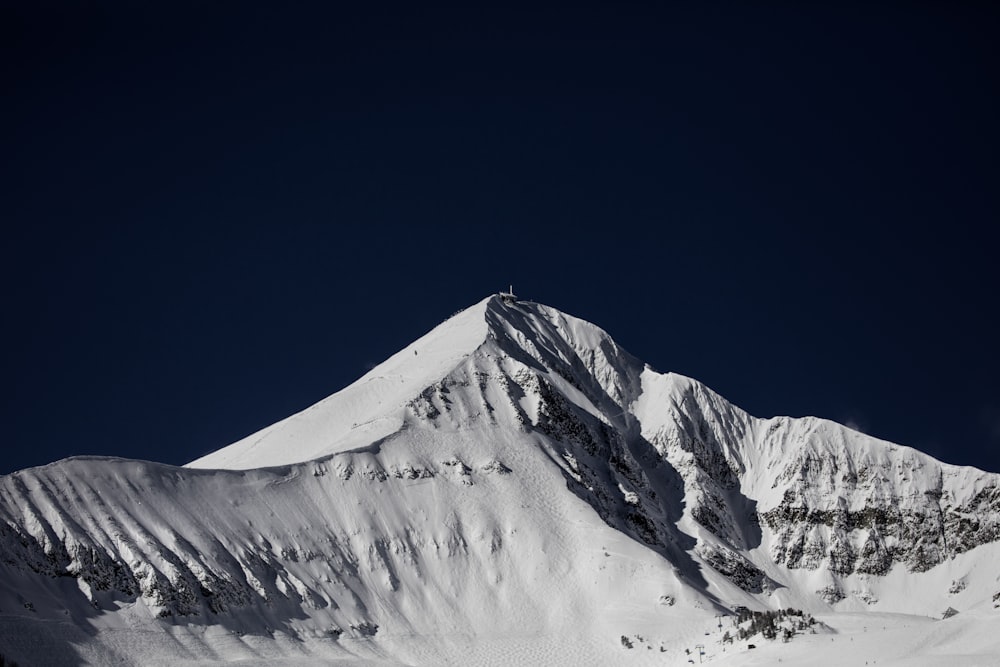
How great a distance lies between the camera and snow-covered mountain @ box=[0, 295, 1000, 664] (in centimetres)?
10119

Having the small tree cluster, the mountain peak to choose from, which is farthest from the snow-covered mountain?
the small tree cluster

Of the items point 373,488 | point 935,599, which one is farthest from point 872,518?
point 373,488

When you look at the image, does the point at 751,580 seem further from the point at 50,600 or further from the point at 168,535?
the point at 50,600

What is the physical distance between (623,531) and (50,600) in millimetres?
67048

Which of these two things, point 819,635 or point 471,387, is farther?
point 471,387

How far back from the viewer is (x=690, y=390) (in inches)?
7559

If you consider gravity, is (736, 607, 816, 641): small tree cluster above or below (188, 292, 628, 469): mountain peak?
below

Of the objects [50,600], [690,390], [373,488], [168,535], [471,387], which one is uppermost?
[690,390]

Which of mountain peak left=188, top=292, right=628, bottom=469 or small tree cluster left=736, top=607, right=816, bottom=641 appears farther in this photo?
mountain peak left=188, top=292, right=628, bottom=469

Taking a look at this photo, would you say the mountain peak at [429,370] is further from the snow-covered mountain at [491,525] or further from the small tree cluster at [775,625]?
the small tree cluster at [775,625]

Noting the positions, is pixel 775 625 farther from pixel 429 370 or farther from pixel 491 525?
pixel 429 370

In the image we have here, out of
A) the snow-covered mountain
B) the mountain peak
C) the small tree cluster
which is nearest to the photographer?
the small tree cluster

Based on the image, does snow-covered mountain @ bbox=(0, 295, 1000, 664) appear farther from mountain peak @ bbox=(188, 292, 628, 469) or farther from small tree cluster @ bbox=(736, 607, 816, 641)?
small tree cluster @ bbox=(736, 607, 816, 641)

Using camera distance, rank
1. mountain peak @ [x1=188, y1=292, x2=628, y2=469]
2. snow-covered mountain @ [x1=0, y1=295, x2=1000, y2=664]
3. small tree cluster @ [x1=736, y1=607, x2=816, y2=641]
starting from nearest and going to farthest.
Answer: small tree cluster @ [x1=736, y1=607, x2=816, y2=641]
snow-covered mountain @ [x1=0, y1=295, x2=1000, y2=664]
mountain peak @ [x1=188, y1=292, x2=628, y2=469]
